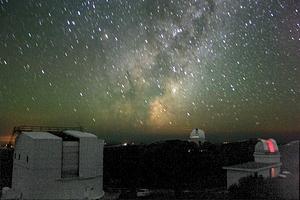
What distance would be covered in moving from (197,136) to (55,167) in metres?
32.2

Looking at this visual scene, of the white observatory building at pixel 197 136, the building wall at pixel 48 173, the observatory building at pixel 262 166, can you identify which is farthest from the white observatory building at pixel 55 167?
the white observatory building at pixel 197 136

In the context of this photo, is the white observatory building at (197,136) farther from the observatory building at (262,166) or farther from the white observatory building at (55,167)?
the white observatory building at (55,167)

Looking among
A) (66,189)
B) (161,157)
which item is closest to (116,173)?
(161,157)

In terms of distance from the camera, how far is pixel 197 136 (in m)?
53.6

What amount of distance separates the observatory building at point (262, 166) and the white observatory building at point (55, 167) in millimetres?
11230

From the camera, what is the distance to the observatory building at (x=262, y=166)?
990 inches

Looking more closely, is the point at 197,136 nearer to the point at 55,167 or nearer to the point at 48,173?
the point at 55,167

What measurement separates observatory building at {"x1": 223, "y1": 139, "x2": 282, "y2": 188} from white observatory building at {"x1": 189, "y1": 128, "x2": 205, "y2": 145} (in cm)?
2402

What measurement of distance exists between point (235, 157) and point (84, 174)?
1021 inches

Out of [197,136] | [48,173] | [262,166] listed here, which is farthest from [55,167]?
[197,136]

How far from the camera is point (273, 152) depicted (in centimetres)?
2856

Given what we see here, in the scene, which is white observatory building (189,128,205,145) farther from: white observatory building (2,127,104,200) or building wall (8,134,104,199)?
building wall (8,134,104,199)

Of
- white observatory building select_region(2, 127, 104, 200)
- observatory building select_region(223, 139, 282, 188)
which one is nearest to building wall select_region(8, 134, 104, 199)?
white observatory building select_region(2, 127, 104, 200)

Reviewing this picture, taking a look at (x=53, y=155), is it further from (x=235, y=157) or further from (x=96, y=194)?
(x=235, y=157)
